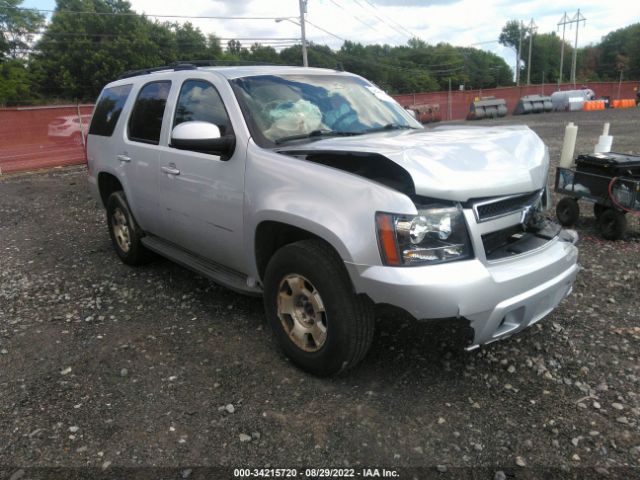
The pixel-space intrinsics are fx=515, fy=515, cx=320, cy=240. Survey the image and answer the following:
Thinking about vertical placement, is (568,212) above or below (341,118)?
below

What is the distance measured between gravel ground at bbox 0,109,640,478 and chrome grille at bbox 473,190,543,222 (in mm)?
623

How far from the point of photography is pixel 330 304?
281cm

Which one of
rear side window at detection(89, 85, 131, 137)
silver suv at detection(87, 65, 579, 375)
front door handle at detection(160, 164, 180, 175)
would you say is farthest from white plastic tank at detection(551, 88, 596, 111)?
front door handle at detection(160, 164, 180, 175)

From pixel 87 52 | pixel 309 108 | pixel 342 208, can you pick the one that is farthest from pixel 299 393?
pixel 87 52

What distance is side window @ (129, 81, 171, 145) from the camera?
14.4ft

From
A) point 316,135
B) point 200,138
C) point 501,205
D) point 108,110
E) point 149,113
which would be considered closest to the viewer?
point 501,205

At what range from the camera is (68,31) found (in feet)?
181

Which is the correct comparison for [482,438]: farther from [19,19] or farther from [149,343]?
[19,19]

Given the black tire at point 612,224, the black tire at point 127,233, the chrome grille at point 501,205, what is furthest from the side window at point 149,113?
the black tire at point 612,224

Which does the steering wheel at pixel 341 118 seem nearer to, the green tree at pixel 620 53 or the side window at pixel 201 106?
the side window at pixel 201 106

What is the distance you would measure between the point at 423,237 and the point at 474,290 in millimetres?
358

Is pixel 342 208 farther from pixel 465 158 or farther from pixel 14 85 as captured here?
pixel 14 85

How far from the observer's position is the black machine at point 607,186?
18.4ft

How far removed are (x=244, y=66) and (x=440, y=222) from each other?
2.37m
